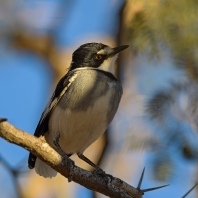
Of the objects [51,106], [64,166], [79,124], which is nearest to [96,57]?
[51,106]

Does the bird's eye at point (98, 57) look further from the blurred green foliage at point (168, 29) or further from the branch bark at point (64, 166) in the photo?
the branch bark at point (64, 166)

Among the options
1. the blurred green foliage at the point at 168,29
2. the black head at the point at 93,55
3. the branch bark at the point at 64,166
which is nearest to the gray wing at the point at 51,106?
the black head at the point at 93,55

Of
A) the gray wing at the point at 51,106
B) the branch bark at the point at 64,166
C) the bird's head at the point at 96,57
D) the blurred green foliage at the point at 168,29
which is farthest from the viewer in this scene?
the bird's head at the point at 96,57

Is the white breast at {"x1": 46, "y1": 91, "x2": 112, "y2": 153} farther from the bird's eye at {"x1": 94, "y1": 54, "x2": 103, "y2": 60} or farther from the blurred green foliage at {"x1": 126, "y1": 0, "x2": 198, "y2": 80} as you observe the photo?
the blurred green foliage at {"x1": 126, "y1": 0, "x2": 198, "y2": 80}

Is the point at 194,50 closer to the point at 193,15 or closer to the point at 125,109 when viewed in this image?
the point at 193,15

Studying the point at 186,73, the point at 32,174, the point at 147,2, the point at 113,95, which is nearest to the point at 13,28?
the point at 32,174

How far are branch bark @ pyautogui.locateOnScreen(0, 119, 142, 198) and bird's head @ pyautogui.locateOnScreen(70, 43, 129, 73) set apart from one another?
4.43ft

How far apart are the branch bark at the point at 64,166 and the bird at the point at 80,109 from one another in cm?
72

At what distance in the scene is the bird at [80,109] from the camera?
415 cm

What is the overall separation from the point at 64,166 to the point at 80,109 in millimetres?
996

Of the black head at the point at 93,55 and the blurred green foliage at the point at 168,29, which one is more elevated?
the black head at the point at 93,55

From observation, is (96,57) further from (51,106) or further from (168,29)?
(168,29)

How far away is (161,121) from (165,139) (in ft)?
0.41

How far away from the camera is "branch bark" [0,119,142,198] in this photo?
295cm
